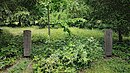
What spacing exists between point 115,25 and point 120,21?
386 millimetres

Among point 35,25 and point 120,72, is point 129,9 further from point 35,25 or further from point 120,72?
point 35,25

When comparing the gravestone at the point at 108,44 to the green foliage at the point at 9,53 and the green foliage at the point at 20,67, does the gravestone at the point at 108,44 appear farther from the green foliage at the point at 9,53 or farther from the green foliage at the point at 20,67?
the green foliage at the point at 9,53

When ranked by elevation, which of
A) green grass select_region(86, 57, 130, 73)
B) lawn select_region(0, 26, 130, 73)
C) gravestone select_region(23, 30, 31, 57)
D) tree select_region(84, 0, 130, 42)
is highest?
tree select_region(84, 0, 130, 42)

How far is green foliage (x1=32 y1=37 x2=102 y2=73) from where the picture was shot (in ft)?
24.6

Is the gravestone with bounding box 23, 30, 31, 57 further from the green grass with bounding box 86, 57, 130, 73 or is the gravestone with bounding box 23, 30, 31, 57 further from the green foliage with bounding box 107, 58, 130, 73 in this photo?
the green foliage with bounding box 107, 58, 130, 73

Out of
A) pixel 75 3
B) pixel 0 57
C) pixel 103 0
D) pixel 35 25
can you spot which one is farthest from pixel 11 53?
pixel 35 25

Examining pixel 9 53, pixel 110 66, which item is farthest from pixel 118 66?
pixel 9 53

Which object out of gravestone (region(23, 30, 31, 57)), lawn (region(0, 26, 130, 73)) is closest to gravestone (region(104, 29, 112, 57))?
lawn (region(0, 26, 130, 73))

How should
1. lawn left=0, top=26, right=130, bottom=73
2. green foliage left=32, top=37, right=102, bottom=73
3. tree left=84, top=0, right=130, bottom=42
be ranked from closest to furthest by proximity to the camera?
1. green foliage left=32, top=37, right=102, bottom=73
2. lawn left=0, top=26, right=130, bottom=73
3. tree left=84, top=0, right=130, bottom=42

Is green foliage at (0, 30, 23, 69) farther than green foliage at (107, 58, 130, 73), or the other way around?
green foliage at (0, 30, 23, 69)

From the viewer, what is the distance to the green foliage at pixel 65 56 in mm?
7496

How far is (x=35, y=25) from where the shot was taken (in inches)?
756

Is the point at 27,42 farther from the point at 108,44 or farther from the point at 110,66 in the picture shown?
the point at 110,66

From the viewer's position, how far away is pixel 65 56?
779 cm
